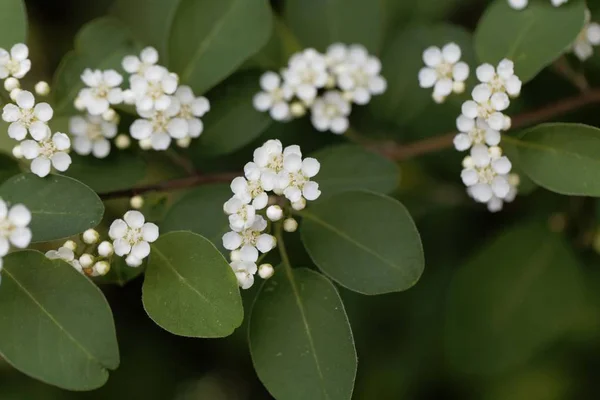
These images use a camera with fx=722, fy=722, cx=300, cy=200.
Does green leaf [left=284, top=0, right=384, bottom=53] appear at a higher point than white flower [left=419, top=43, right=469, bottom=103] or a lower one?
lower

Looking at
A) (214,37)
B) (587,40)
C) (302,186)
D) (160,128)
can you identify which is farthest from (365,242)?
(587,40)

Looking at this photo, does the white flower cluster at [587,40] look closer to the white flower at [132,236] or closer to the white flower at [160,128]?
the white flower at [160,128]

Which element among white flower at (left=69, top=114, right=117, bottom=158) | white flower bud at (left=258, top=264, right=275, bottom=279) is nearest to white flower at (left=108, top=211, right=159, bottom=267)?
white flower bud at (left=258, top=264, right=275, bottom=279)

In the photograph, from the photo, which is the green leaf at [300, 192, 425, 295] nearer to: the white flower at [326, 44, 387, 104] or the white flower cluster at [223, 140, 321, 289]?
the white flower cluster at [223, 140, 321, 289]

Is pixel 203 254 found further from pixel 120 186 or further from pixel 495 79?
pixel 495 79

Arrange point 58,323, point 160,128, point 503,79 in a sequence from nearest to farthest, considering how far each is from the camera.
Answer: point 58,323 → point 503,79 → point 160,128

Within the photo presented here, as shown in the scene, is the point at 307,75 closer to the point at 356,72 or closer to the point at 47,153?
the point at 356,72

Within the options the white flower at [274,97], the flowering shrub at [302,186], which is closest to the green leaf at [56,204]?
the flowering shrub at [302,186]
